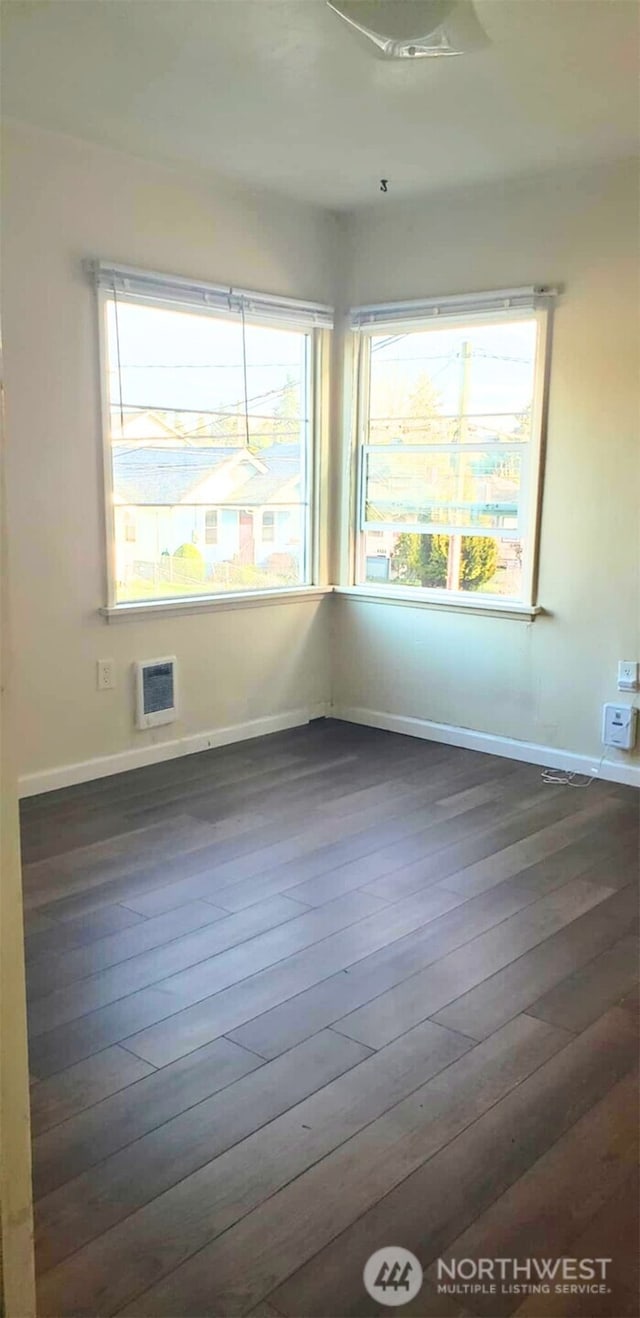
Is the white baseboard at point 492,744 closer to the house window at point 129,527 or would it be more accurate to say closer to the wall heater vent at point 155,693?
the wall heater vent at point 155,693

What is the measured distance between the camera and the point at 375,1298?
160cm

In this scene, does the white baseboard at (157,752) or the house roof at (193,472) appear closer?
the white baseboard at (157,752)

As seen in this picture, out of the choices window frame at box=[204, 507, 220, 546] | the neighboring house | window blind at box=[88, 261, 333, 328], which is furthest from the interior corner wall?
window frame at box=[204, 507, 220, 546]

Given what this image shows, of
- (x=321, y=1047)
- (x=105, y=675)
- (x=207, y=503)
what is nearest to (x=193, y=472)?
(x=207, y=503)

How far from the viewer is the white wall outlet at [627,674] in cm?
404

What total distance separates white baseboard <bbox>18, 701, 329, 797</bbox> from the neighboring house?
76 cm

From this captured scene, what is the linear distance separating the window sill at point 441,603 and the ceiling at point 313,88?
178 centimetres

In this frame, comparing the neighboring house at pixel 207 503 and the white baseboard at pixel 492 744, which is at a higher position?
the neighboring house at pixel 207 503

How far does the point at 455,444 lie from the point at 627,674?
132 cm

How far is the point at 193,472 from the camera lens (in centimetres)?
436

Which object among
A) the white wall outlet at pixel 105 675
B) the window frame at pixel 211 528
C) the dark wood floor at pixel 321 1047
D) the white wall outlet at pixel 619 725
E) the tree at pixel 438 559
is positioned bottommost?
the dark wood floor at pixel 321 1047

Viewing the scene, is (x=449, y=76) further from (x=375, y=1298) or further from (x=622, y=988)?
(x=375, y=1298)

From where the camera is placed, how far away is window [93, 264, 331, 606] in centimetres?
404
